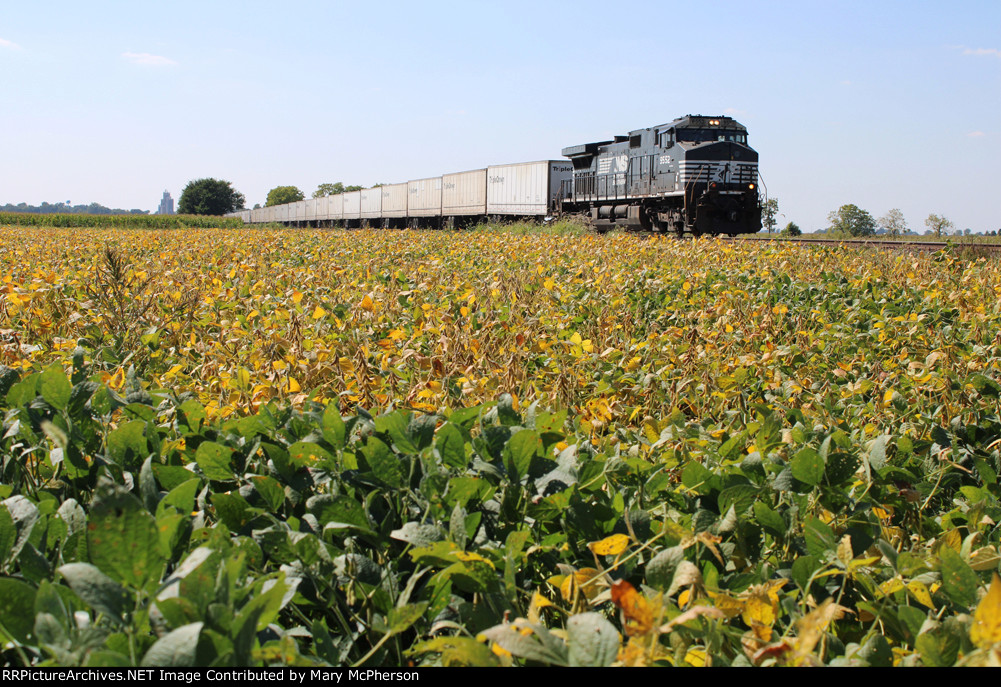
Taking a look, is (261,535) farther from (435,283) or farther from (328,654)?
(435,283)

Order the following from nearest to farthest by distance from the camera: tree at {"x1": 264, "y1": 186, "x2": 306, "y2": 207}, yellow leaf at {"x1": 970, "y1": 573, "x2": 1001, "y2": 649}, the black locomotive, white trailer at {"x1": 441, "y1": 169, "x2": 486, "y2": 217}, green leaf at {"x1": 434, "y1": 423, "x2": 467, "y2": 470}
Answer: yellow leaf at {"x1": 970, "y1": 573, "x2": 1001, "y2": 649} < green leaf at {"x1": 434, "y1": 423, "x2": 467, "y2": 470} < the black locomotive < white trailer at {"x1": 441, "y1": 169, "x2": 486, "y2": 217} < tree at {"x1": 264, "y1": 186, "x2": 306, "y2": 207}

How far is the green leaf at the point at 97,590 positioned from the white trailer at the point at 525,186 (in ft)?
105

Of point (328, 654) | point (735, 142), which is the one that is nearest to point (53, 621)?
point (328, 654)

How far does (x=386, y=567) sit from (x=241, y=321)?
334 centimetres

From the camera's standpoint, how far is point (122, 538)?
1.05m

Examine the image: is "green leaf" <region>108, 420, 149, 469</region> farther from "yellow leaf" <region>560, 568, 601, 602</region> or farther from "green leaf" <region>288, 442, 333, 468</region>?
"yellow leaf" <region>560, 568, 601, 602</region>

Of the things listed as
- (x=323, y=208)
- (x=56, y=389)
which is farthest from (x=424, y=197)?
(x=56, y=389)

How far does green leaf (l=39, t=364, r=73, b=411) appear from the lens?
5.94 ft

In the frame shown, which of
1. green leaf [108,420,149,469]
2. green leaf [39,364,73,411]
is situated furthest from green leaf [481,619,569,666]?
green leaf [39,364,73,411]

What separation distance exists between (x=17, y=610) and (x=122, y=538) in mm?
209

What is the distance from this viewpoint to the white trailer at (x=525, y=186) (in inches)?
1286

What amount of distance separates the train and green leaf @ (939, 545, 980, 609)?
73.6 ft

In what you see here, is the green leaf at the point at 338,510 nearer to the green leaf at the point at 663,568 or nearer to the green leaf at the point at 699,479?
the green leaf at the point at 663,568
